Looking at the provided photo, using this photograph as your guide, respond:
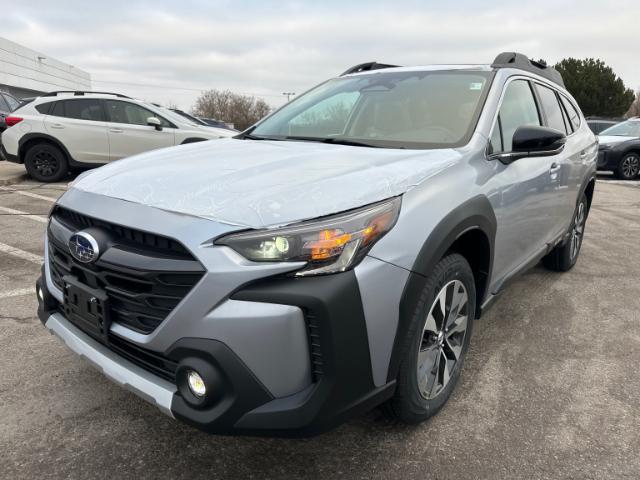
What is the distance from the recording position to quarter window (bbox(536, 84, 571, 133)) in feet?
12.1

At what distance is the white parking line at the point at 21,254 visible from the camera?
465 centimetres

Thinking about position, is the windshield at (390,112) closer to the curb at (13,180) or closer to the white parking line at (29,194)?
the white parking line at (29,194)

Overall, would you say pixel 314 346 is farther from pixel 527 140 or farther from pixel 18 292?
pixel 18 292

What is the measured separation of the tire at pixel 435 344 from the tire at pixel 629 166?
12.8 metres

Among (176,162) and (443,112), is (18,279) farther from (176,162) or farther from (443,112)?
(443,112)

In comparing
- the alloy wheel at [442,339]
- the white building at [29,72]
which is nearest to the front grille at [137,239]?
the alloy wheel at [442,339]

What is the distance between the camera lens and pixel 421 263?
192cm

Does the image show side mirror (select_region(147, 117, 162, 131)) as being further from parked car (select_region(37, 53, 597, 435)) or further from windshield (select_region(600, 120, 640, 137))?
windshield (select_region(600, 120, 640, 137))

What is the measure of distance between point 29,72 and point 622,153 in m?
48.1

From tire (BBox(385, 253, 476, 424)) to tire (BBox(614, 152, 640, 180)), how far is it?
1281cm

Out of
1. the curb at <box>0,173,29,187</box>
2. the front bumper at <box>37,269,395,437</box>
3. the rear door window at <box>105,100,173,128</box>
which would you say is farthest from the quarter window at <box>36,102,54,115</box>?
the front bumper at <box>37,269,395,437</box>

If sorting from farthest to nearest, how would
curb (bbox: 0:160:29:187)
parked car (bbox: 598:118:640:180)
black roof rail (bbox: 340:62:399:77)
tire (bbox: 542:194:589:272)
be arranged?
parked car (bbox: 598:118:640:180) < curb (bbox: 0:160:29:187) < tire (bbox: 542:194:589:272) < black roof rail (bbox: 340:62:399:77)

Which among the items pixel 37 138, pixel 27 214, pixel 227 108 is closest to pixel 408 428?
pixel 27 214

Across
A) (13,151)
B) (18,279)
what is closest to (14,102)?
(13,151)
